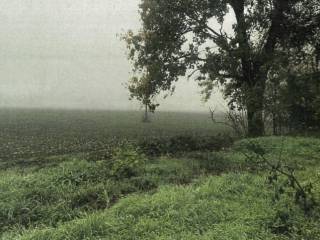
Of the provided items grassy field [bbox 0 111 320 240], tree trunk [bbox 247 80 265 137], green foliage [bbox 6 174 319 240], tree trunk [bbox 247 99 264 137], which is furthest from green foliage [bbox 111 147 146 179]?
tree trunk [bbox 247 99 264 137]

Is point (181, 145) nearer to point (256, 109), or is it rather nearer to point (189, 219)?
point (256, 109)

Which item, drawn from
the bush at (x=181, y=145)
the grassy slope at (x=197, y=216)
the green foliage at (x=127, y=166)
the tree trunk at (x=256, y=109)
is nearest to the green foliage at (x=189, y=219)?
the grassy slope at (x=197, y=216)

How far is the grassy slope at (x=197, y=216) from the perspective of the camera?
8.98 m

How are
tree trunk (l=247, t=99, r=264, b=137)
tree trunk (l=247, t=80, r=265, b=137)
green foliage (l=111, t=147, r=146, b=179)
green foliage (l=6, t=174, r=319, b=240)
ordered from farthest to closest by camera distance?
tree trunk (l=247, t=99, r=264, b=137) < tree trunk (l=247, t=80, r=265, b=137) < green foliage (l=111, t=147, r=146, b=179) < green foliage (l=6, t=174, r=319, b=240)

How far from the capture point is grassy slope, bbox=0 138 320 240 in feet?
29.5

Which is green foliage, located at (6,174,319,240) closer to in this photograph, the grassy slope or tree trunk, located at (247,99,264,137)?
the grassy slope

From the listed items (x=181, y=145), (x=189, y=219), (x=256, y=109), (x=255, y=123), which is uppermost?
(x=256, y=109)

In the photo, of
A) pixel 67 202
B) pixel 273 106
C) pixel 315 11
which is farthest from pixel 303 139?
pixel 67 202

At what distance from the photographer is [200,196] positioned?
11297 mm

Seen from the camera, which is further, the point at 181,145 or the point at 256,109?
the point at 256,109

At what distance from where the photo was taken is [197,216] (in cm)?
984

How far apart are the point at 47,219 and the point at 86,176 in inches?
142

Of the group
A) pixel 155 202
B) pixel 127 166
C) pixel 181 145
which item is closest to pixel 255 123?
pixel 181 145

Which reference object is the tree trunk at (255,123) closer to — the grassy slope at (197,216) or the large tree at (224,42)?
the large tree at (224,42)
